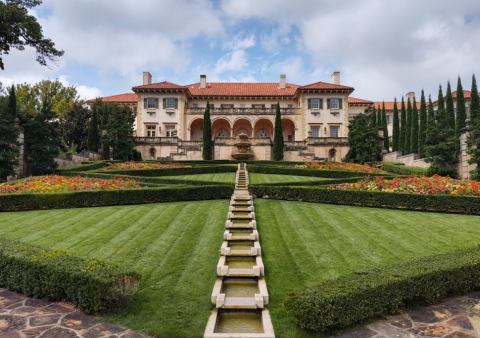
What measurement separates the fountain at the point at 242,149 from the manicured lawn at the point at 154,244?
2233cm

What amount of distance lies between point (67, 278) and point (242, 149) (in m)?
31.6

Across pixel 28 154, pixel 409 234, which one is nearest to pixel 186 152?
pixel 28 154

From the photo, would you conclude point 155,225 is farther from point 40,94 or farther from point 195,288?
point 40,94

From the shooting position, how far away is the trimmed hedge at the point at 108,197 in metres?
12.7

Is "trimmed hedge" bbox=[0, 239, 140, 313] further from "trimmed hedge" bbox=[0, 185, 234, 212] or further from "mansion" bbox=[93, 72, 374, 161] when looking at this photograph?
"mansion" bbox=[93, 72, 374, 161]

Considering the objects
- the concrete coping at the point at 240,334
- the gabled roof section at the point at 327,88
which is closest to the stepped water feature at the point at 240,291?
the concrete coping at the point at 240,334

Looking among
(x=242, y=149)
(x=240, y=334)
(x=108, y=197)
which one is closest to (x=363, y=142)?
(x=242, y=149)

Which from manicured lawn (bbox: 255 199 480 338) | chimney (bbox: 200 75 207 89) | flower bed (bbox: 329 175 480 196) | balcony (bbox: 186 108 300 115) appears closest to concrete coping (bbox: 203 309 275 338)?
manicured lawn (bbox: 255 199 480 338)

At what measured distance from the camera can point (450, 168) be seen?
960 inches

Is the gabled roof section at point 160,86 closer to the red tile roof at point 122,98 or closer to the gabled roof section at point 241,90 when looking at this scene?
the gabled roof section at point 241,90

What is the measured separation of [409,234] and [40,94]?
57950 mm

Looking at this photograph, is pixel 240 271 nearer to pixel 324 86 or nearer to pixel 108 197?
pixel 108 197

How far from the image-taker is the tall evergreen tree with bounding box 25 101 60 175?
22.6 meters

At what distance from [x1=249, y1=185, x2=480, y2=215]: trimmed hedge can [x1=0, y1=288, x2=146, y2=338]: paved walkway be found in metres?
10.3
